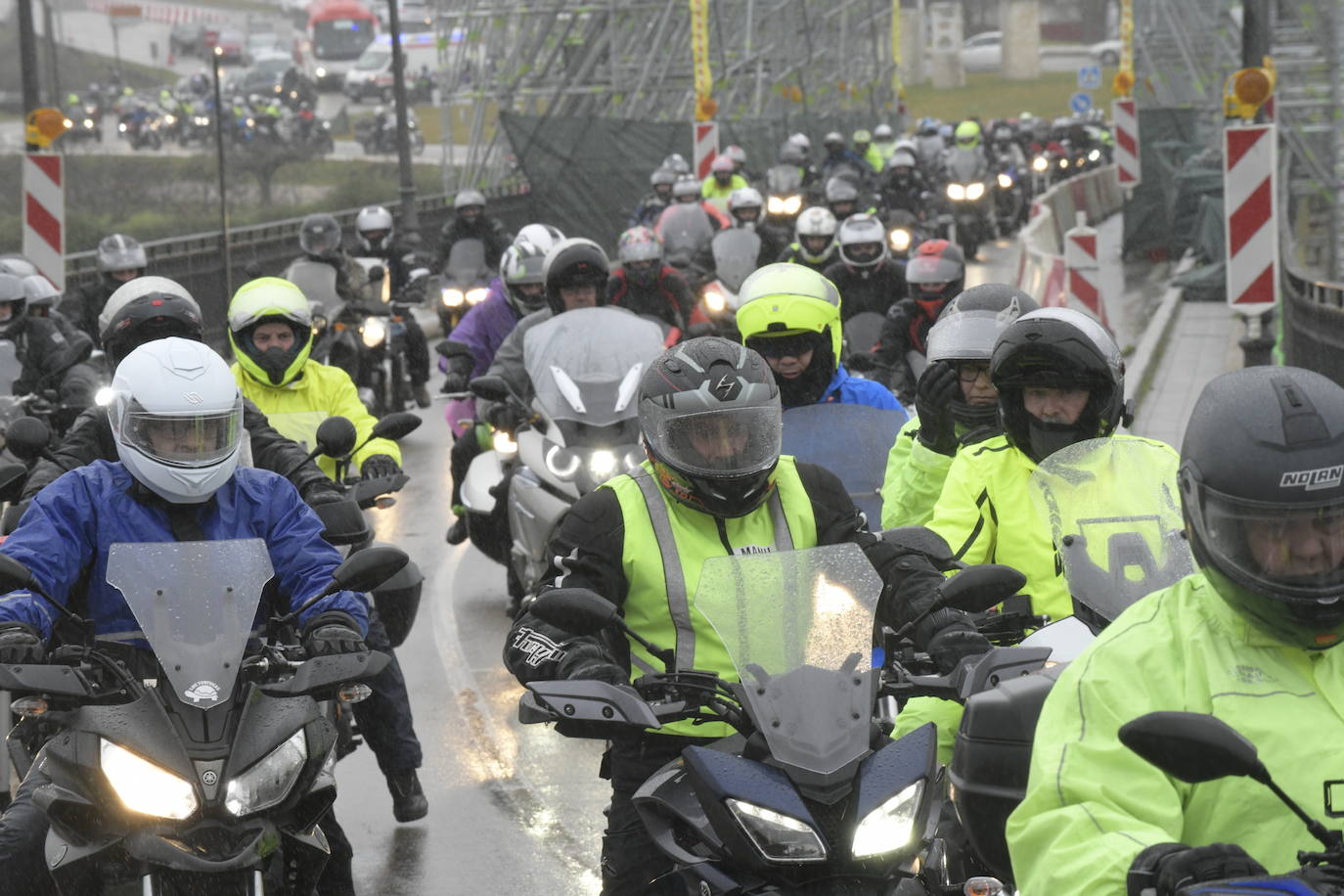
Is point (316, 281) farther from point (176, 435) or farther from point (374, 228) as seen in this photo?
point (176, 435)

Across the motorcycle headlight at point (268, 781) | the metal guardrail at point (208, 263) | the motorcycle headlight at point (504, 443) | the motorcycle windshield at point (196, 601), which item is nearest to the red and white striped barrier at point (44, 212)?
the metal guardrail at point (208, 263)

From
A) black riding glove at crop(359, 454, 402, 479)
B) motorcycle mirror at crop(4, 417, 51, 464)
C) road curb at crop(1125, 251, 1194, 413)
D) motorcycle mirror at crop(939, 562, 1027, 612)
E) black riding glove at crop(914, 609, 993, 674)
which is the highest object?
motorcycle mirror at crop(939, 562, 1027, 612)

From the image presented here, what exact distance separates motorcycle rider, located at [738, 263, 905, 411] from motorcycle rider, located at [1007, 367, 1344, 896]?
13.9ft

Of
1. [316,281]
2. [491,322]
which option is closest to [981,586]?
[491,322]

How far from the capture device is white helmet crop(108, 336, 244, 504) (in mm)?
5609

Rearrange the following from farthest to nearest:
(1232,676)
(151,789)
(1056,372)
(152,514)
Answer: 1. (152,514)
2. (1056,372)
3. (151,789)
4. (1232,676)

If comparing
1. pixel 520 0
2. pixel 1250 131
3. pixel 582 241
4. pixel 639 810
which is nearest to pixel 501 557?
pixel 582 241

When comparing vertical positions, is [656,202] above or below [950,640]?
below

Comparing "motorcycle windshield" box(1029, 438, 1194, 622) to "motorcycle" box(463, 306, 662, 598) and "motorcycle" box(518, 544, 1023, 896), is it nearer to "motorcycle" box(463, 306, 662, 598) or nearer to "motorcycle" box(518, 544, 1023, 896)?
"motorcycle" box(518, 544, 1023, 896)

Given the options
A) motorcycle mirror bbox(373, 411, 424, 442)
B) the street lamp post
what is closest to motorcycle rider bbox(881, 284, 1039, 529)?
motorcycle mirror bbox(373, 411, 424, 442)

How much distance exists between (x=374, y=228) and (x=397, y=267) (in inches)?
17.5

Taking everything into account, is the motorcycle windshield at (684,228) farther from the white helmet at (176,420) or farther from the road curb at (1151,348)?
the white helmet at (176,420)

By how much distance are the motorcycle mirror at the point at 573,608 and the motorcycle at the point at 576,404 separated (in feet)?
16.2

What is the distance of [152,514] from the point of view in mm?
5773
